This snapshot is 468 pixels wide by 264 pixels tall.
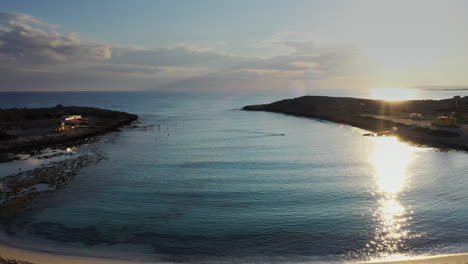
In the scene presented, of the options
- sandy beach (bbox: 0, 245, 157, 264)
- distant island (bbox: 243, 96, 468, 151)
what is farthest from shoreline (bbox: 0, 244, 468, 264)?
distant island (bbox: 243, 96, 468, 151)

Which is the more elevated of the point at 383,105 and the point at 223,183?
the point at 383,105

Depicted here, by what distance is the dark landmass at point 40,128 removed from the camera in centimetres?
4693

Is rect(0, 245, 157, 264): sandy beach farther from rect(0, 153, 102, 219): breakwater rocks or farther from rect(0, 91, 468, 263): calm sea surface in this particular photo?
rect(0, 153, 102, 219): breakwater rocks

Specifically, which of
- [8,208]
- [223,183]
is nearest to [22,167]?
[8,208]

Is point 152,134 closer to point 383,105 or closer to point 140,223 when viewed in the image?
point 140,223

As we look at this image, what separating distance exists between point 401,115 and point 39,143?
80267 millimetres

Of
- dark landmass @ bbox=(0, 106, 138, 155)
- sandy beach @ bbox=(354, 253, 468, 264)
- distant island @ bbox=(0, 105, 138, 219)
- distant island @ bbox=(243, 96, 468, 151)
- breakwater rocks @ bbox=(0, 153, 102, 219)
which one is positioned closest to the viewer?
sandy beach @ bbox=(354, 253, 468, 264)

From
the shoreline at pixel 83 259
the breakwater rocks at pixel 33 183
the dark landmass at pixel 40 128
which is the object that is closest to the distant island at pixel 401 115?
the shoreline at pixel 83 259

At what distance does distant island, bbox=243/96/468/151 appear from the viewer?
51125mm

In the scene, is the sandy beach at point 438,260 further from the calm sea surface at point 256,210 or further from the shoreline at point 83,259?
the calm sea surface at point 256,210

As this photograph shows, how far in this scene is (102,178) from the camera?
30266mm

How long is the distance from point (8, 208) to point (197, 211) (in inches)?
512

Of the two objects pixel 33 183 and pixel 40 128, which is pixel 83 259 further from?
pixel 40 128

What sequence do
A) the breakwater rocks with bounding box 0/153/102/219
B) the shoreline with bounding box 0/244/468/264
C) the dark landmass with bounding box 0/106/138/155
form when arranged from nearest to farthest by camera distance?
the shoreline with bounding box 0/244/468/264 → the breakwater rocks with bounding box 0/153/102/219 → the dark landmass with bounding box 0/106/138/155
